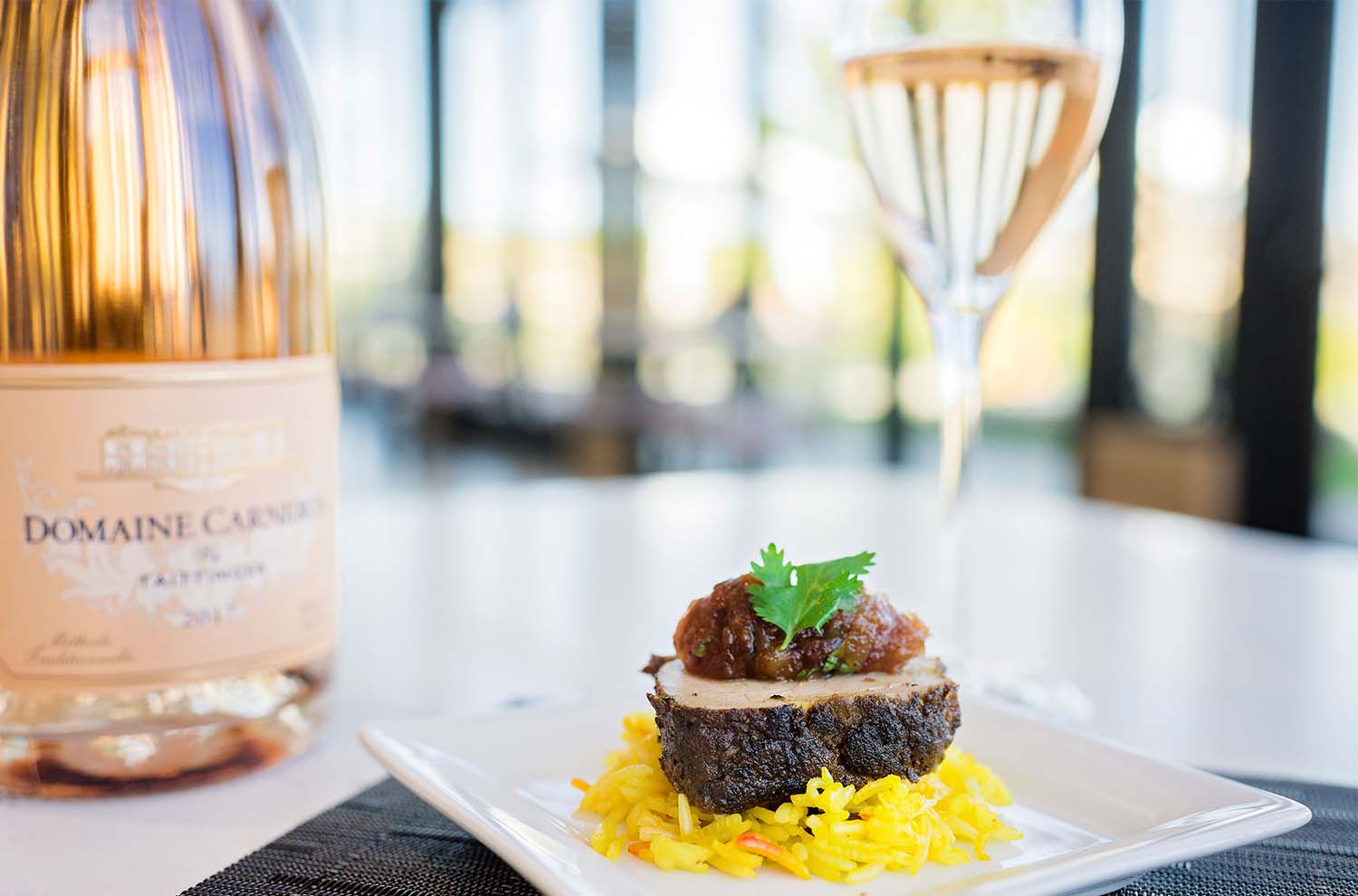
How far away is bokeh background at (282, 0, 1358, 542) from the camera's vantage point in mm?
3600

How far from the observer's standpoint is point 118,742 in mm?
666

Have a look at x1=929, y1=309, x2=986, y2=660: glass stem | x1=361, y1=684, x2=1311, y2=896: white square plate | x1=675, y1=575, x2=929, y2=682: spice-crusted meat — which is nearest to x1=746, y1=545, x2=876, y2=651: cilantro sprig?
x1=675, y1=575, x2=929, y2=682: spice-crusted meat

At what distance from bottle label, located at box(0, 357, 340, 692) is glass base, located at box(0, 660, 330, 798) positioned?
18 millimetres

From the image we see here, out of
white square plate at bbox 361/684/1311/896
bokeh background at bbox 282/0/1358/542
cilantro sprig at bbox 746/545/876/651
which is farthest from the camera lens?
bokeh background at bbox 282/0/1358/542

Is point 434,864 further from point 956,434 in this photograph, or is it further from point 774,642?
point 956,434

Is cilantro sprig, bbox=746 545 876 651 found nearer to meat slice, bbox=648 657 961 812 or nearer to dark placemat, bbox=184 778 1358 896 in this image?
meat slice, bbox=648 657 961 812

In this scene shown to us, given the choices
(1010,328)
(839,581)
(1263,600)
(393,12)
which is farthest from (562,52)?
(839,581)

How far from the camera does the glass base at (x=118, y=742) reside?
661 mm

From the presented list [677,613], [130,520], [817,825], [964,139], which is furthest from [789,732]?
[677,613]

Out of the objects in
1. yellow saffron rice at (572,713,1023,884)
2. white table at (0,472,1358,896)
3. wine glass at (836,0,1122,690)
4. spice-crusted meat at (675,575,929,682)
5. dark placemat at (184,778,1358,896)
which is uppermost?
wine glass at (836,0,1122,690)

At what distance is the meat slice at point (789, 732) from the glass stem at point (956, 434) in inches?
9.6

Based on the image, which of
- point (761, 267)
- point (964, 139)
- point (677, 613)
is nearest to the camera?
point (964, 139)

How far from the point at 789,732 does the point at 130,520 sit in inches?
14.2

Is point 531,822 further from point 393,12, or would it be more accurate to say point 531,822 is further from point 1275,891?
point 393,12
